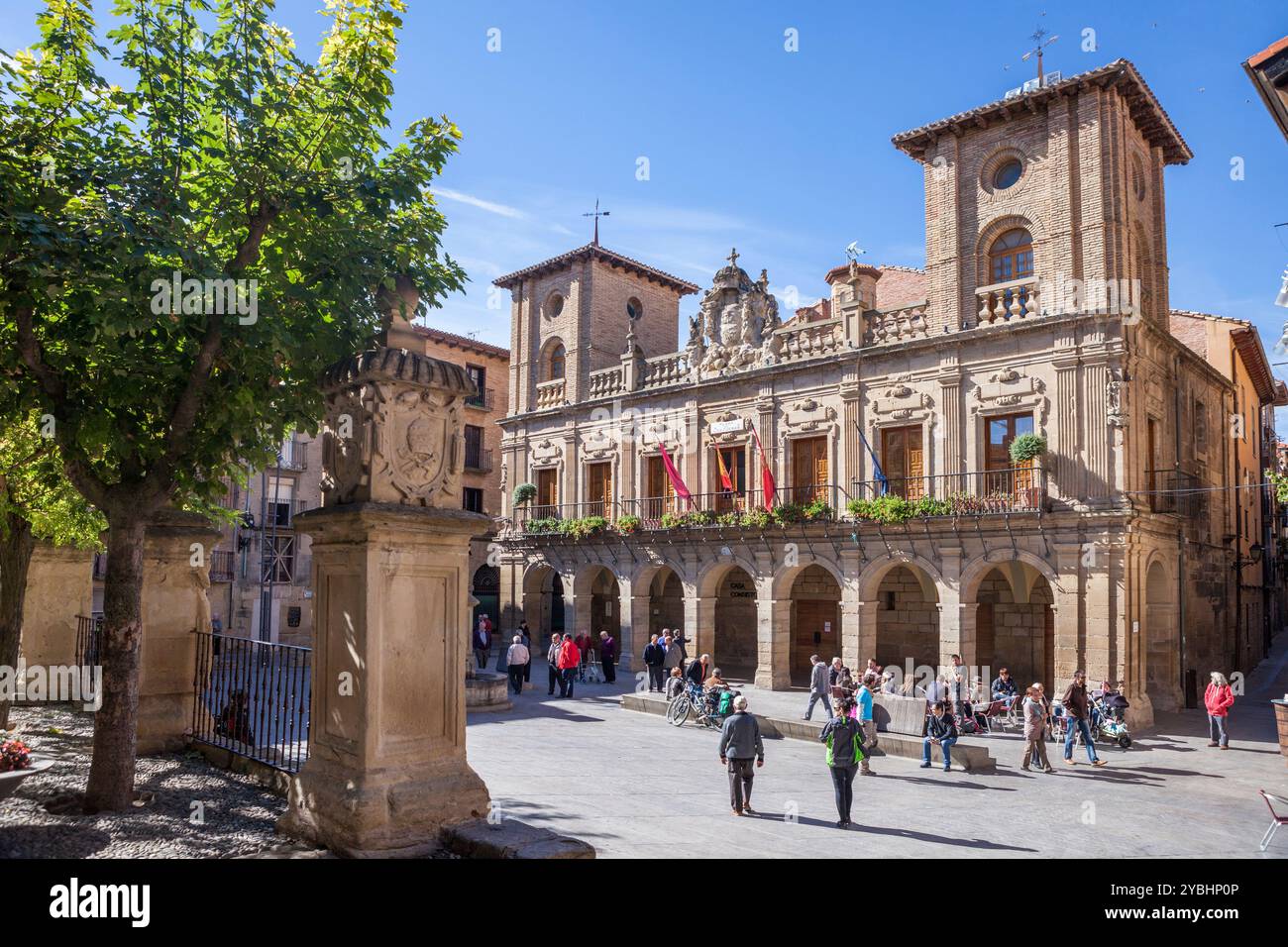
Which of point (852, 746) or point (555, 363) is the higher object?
point (555, 363)

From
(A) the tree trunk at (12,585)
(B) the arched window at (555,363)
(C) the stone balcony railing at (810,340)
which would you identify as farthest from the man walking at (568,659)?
(B) the arched window at (555,363)

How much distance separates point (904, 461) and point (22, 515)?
1934cm

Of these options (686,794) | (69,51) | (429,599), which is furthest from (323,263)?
(686,794)

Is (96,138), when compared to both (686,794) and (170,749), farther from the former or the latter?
(686,794)

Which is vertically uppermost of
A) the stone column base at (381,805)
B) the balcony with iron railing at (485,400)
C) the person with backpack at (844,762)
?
the balcony with iron railing at (485,400)

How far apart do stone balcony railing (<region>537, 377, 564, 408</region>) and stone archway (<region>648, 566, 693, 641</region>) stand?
25.3 ft

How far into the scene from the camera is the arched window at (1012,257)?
880 inches

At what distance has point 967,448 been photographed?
22.3 meters

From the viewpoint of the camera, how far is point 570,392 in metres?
33.2

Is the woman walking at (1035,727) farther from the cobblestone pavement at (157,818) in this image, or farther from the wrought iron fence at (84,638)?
the wrought iron fence at (84,638)

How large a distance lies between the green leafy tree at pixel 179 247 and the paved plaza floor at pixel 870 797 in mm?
4611

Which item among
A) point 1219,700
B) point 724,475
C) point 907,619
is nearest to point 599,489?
point 724,475

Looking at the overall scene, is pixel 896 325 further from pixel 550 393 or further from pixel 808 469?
pixel 550 393
